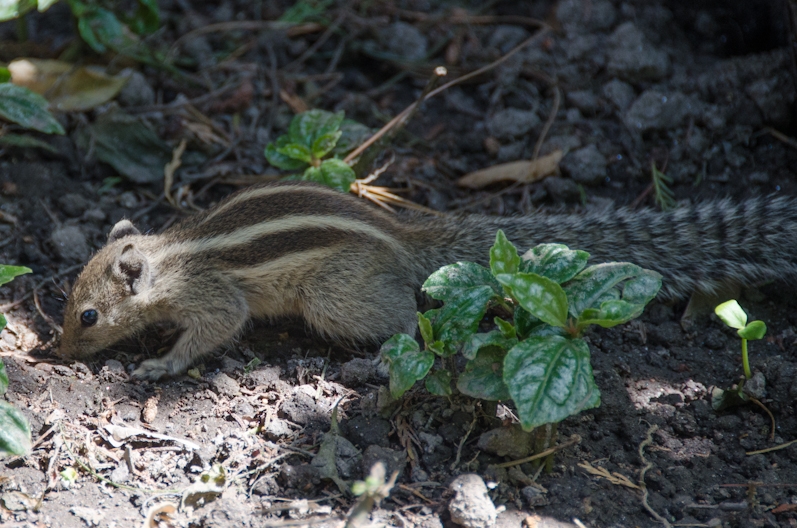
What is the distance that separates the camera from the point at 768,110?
528 cm

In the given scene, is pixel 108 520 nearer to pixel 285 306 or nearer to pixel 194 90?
pixel 285 306

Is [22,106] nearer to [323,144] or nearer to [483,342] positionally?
[323,144]

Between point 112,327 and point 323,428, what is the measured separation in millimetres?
1682

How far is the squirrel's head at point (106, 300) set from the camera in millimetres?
4250

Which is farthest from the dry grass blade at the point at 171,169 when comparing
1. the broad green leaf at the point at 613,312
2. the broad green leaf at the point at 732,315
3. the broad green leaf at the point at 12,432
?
the broad green leaf at the point at 732,315

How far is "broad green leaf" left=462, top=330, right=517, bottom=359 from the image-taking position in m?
2.98

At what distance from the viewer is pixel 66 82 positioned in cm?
549

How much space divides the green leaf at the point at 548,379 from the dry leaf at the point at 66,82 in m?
4.11

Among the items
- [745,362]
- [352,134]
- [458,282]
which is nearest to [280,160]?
[352,134]

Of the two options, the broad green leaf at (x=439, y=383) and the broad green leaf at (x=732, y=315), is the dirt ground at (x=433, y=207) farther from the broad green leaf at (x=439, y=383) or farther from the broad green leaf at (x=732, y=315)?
the broad green leaf at (x=732, y=315)

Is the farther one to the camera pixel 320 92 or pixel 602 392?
pixel 320 92

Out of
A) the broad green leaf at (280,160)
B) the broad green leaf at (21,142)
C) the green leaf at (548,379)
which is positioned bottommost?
the green leaf at (548,379)

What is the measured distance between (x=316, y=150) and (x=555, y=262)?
2320 millimetres

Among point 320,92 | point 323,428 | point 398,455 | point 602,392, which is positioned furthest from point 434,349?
point 320,92
